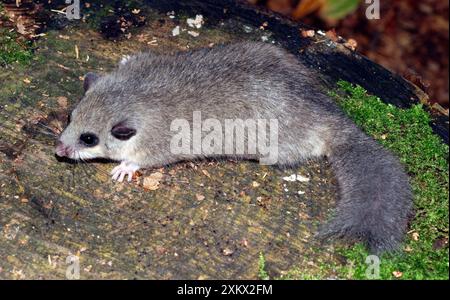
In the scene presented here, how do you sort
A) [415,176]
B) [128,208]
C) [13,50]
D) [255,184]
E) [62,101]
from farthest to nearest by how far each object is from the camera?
[13,50], [62,101], [415,176], [255,184], [128,208]

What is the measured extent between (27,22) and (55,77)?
2.08ft

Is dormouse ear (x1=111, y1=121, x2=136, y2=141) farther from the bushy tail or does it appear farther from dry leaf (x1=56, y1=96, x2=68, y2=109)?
the bushy tail

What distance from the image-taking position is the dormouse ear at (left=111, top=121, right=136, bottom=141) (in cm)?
428

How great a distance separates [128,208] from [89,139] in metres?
0.70

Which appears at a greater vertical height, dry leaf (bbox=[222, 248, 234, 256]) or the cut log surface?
the cut log surface

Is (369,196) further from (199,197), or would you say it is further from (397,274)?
(199,197)

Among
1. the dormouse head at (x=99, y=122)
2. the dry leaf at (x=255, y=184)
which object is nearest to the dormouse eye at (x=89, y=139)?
the dormouse head at (x=99, y=122)

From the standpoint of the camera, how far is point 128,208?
387 centimetres

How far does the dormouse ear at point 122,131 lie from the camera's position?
4281 mm

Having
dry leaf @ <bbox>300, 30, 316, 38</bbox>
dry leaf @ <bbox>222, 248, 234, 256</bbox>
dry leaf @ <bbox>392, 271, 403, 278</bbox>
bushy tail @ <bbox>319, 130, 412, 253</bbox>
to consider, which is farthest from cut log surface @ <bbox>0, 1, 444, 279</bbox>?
dry leaf @ <bbox>300, 30, 316, 38</bbox>

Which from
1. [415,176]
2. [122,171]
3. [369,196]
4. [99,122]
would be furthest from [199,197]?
[415,176]

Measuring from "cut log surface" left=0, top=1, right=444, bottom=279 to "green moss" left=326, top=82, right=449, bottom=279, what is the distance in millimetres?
167

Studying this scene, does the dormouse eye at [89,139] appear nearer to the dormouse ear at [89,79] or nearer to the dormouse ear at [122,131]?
the dormouse ear at [122,131]

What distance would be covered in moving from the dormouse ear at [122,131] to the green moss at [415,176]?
4.85 feet
